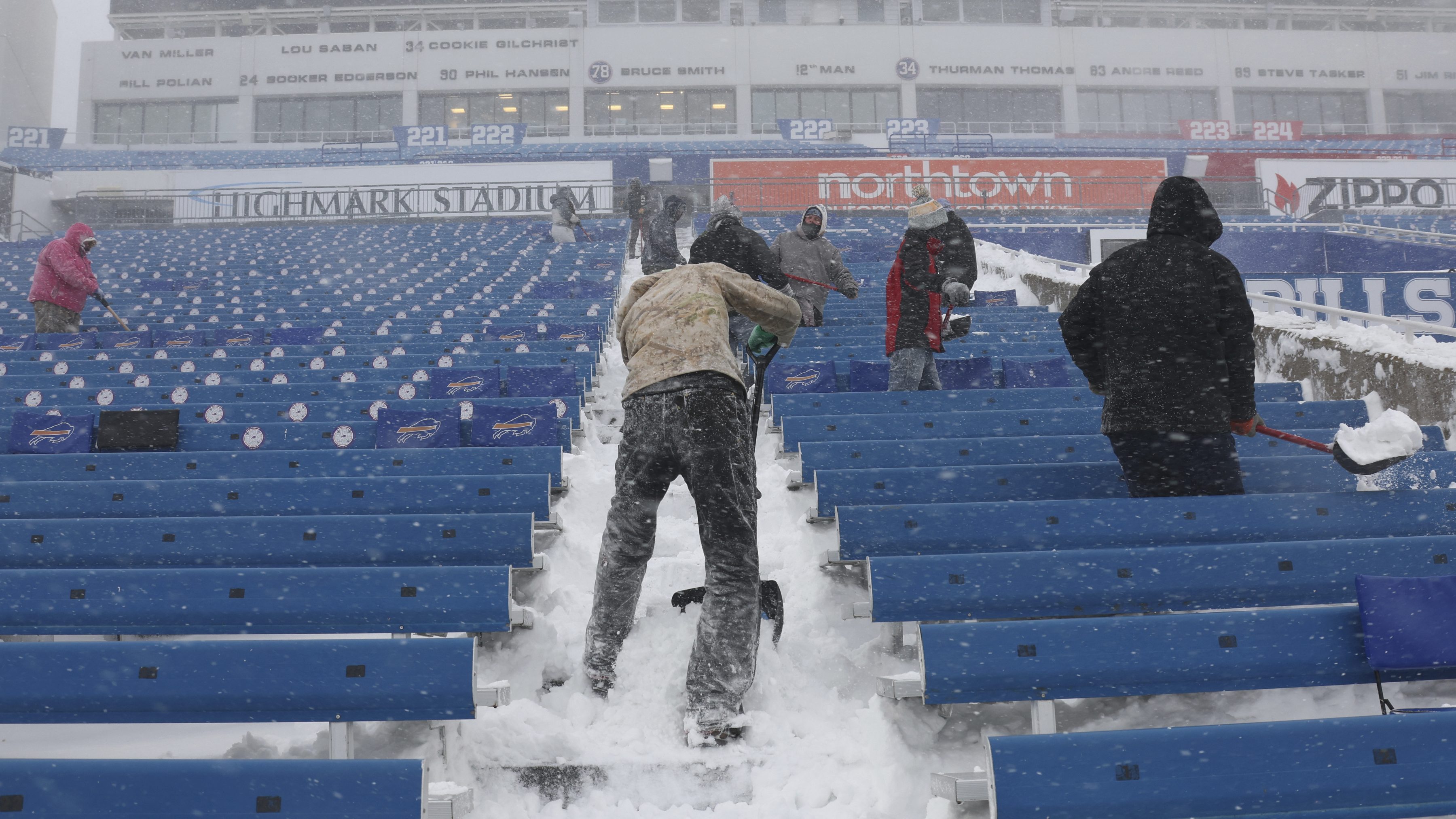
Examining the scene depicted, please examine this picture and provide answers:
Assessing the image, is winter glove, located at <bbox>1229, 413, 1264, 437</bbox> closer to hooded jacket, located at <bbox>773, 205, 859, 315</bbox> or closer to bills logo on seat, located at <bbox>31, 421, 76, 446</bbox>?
hooded jacket, located at <bbox>773, 205, 859, 315</bbox>

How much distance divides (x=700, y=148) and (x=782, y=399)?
28958 mm

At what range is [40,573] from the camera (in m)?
3.24

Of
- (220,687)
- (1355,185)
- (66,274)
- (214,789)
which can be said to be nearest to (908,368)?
(220,687)

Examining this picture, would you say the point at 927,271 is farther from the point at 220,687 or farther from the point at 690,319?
the point at 220,687

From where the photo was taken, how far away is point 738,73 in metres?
40.8

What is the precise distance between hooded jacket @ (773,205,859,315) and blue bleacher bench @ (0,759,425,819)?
231 inches

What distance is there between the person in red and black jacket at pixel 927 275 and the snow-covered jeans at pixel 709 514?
312cm

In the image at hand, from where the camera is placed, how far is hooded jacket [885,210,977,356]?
6.04 m

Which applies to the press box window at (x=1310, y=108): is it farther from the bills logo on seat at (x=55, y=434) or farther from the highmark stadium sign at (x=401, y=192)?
the bills logo on seat at (x=55, y=434)

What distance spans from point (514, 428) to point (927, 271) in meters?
2.81

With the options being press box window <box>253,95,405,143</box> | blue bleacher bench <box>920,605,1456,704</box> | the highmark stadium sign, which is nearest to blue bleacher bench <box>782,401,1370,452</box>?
blue bleacher bench <box>920,605,1456,704</box>

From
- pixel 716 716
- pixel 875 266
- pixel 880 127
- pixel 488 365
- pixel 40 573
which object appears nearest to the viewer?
pixel 716 716

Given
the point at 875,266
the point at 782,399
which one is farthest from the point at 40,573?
the point at 875,266

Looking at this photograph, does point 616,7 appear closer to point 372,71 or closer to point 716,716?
point 372,71
